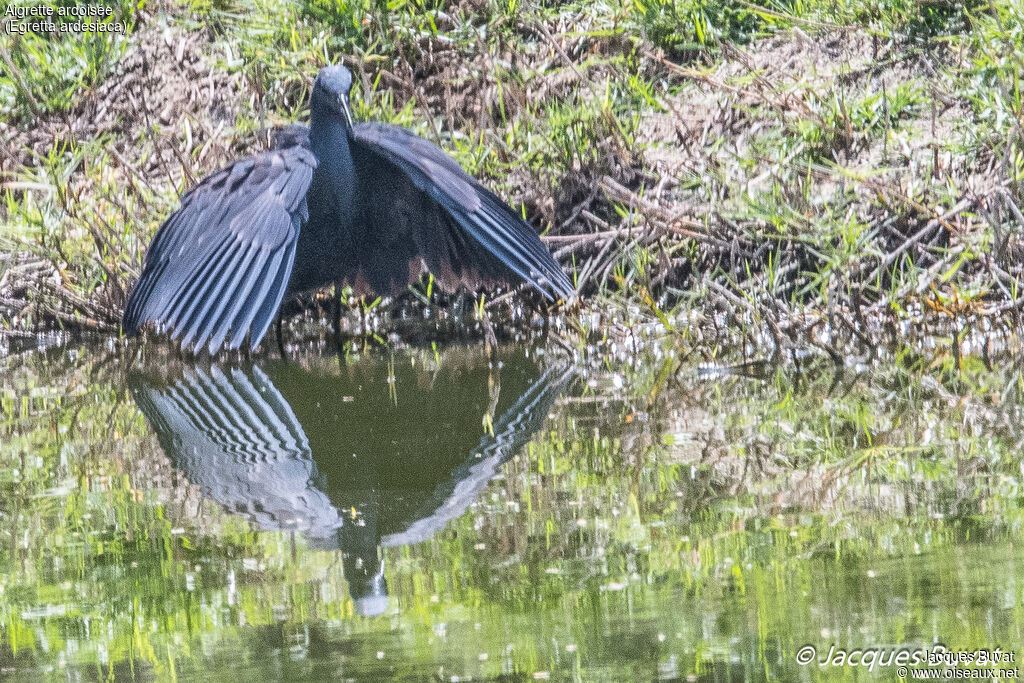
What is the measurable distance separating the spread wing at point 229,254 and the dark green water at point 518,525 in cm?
30

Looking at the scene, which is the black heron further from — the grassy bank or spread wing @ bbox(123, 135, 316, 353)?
the grassy bank

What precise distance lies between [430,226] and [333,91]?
24.8 inches

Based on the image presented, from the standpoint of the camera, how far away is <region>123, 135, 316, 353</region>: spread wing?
13.0ft

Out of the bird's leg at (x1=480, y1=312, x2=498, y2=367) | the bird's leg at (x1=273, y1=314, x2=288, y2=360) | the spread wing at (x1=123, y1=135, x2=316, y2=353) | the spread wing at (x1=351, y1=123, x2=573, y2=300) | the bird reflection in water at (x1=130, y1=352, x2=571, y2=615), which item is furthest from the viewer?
the bird's leg at (x1=273, y1=314, x2=288, y2=360)

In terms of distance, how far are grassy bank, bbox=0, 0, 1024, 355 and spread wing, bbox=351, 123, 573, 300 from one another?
14.0 inches

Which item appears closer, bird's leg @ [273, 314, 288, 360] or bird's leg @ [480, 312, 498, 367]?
bird's leg @ [480, 312, 498, 367]

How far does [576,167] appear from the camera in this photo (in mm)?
5582

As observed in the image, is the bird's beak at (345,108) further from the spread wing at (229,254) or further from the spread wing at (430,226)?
the spread wing at (229,254)

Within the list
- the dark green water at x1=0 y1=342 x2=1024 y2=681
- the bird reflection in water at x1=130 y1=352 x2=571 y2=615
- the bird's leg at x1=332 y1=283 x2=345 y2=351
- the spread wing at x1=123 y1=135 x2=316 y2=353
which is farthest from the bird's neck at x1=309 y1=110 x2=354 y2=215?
the dark green water at x1=0 y1=342 x2=1024 y2=681

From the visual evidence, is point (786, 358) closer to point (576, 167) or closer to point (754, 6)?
point (576, 167)

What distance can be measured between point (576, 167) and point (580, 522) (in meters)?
2.93

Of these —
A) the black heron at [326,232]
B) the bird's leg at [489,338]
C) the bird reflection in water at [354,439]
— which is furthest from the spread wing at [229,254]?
the bird's leg at [489,338]

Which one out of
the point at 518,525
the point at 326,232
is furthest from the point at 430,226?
the point at 518,525

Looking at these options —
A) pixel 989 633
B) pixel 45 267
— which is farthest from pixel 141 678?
pixel 45 267
